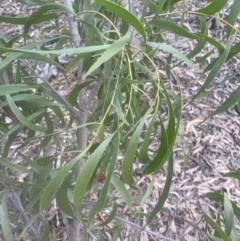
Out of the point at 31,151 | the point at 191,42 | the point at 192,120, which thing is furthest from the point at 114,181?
the point at 191,42

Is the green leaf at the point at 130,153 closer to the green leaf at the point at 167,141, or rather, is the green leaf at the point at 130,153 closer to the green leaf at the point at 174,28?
the green leaf at the point at 167,141

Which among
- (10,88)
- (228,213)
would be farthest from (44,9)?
(228,213)

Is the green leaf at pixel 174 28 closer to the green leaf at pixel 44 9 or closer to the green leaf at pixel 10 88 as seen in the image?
the green leaf at pixel 44 9

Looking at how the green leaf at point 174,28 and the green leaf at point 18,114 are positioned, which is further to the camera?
the green leaf at point 18,114

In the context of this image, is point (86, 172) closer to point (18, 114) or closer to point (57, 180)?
point (57, 180)

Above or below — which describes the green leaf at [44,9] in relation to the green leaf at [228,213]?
above

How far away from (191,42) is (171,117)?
71.5 inches

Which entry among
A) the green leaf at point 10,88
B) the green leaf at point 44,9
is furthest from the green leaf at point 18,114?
the green leaf at point 44,9

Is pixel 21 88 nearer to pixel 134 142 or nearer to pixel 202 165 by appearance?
pixel 134 142

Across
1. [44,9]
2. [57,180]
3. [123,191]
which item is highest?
[44,9]

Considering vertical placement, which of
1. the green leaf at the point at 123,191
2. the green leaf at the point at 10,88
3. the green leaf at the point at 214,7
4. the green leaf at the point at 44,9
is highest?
the green leaf at the point at 214,7

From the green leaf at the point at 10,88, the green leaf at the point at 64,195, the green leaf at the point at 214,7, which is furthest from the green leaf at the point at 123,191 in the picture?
the green leaf at the point at 214,7

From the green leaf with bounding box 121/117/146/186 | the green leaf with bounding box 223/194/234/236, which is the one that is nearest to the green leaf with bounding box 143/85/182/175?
the green leaf with bounding box 121/117/146/186

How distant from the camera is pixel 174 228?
1558mm
